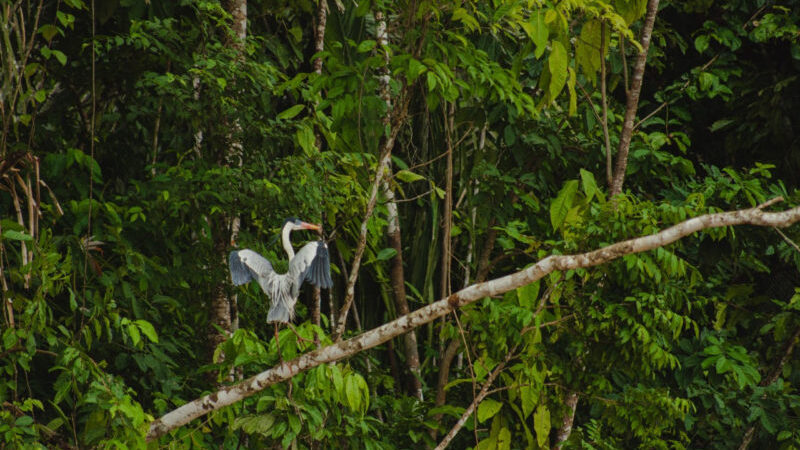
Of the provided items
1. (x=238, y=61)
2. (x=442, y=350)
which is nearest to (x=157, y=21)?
(x=238, y=61)

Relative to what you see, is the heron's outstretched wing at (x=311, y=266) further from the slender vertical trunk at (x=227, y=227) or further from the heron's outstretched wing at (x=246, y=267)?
the slender vertical trunk at (x=227, y=227)

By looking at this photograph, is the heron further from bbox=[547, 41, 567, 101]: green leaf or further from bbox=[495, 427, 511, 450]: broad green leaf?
bbox=[495, 427, 511, 450]: broad green leaf

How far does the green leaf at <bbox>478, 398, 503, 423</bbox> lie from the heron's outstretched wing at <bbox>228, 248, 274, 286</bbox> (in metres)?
1.49

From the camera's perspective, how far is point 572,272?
3.67m

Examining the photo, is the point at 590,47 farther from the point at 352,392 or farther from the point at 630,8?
the point at 352,392

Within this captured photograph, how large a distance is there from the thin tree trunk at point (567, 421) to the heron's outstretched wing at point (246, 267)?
1.69 meters

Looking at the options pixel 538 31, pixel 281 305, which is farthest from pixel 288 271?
pixel 538 31

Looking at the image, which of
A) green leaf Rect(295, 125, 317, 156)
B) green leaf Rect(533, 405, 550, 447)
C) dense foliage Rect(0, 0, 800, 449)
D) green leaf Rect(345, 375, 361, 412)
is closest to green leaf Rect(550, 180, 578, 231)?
dense foliage Rect(0, 0, 800, 449)

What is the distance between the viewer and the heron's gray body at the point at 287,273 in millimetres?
2818

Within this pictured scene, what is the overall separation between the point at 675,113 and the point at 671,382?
1410 millimetres

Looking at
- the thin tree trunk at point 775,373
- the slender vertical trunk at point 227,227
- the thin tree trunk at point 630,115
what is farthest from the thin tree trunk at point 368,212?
the thin tree trunk at point 775,373

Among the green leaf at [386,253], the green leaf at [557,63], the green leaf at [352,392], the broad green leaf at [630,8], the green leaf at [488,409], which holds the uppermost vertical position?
the broad green leaf at [630,8]

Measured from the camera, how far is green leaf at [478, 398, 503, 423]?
401cm

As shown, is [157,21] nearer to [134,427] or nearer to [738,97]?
[134,427]
